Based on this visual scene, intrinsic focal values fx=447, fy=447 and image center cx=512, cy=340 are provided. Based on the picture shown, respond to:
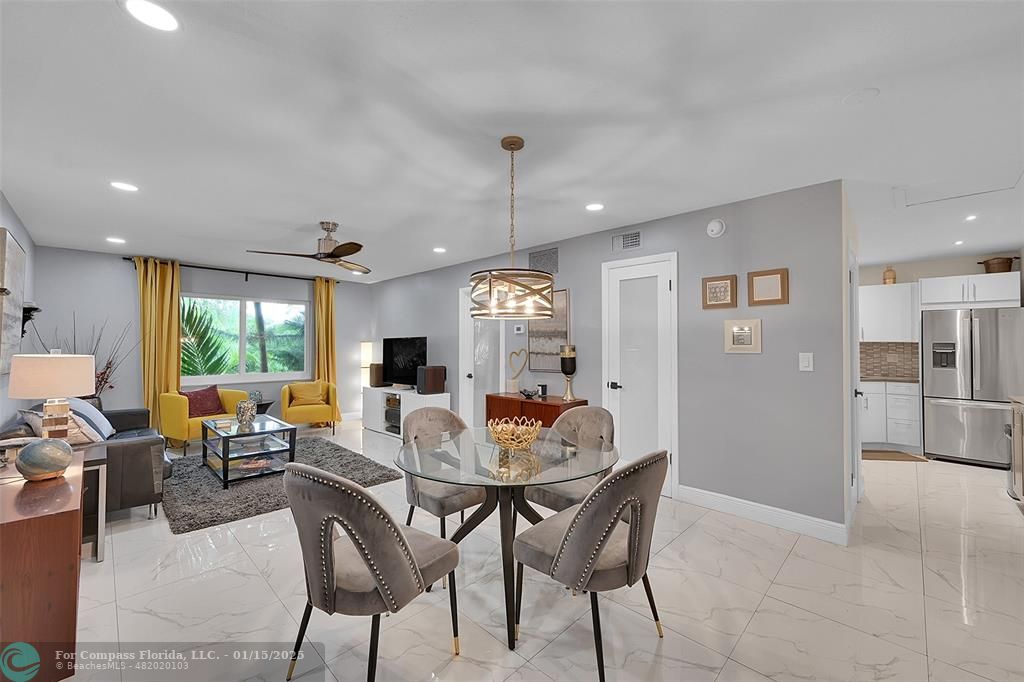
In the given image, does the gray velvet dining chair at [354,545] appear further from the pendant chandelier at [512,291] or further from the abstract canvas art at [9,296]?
the abstract canvas art at [9,296]

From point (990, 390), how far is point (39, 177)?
28.4ft

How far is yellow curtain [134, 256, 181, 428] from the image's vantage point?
5.55 metres

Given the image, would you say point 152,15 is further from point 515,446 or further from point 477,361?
point 477,361

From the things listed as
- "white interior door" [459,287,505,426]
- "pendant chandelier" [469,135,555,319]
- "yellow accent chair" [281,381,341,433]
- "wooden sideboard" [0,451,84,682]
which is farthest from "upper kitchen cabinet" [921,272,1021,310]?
"yellow accent chair" [281,381,341,433]

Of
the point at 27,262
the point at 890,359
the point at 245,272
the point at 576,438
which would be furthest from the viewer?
the point at 245,272

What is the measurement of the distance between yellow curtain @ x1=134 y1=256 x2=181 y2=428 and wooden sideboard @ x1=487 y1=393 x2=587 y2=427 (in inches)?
166

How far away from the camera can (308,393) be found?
6.41 meters

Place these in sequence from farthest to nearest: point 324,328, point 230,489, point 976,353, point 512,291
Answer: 1. point 324,328
2. point 976,353
3. point 230,489
4. point 512,291

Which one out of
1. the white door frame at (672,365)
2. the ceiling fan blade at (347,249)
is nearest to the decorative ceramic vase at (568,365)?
the white door frame at (672,365)

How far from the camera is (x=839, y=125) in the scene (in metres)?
2.26

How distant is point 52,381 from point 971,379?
8130 mm

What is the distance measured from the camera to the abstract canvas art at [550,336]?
4590mm

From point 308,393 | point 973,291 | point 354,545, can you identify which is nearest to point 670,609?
point 354,545

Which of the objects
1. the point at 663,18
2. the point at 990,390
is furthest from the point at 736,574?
the point at 990,390
